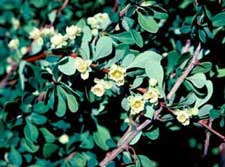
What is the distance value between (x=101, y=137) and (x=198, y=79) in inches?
11.3

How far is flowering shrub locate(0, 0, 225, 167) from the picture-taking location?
919 mm

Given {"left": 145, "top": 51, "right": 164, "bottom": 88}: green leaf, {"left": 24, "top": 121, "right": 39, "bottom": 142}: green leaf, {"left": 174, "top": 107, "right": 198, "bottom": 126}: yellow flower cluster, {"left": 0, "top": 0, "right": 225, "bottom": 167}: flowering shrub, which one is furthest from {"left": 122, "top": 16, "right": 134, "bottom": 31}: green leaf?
{"left": 24, "top": 121, "right": 39, "bottom": 142}: green leaf

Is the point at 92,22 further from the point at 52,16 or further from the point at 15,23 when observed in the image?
the point at 15,23

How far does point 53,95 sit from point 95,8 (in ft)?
1.24

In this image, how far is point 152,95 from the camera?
87cm

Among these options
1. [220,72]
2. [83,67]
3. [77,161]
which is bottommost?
[77,161]

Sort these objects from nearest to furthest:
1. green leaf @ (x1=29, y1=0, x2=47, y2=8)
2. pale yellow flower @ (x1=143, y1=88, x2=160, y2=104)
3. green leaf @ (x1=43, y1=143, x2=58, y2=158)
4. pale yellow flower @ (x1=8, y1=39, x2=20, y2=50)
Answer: pale yellow flower @ (x1=143, y1=88, x2=160, y2=104) → green leaf @ (x1=43, y1=143, x2=58, y2=158) → pale yellow flower @ (x1=8, y1=39, x2=20, y2=50) → green leaf @ (x1=29, y1=0, x2=47, y2=8)

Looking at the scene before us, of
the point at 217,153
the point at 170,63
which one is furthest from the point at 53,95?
the point at 217,153

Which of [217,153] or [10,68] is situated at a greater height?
[10,68]

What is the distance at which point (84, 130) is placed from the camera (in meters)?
1.12

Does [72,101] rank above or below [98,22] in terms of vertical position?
below

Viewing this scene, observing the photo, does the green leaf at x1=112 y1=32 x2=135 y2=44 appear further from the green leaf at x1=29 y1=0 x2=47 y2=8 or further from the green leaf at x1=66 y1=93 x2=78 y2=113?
the green leaf at x1=29 y1=0 x2=47 y2=8

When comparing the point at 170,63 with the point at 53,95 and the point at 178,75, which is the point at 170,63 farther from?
the point at 53,95

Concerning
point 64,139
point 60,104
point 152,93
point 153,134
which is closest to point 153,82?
point 152,93
